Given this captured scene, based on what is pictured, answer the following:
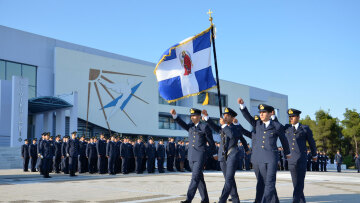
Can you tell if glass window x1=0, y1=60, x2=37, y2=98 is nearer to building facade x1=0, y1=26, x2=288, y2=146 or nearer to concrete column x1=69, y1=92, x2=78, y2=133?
building facade x1=0, y1=26, x2=288, y2=146

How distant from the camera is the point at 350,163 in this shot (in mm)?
43875

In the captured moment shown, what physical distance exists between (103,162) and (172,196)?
9.27m

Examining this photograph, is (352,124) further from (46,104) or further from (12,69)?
(12,69)

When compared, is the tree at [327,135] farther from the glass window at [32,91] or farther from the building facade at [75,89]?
the glass window at [32,91]

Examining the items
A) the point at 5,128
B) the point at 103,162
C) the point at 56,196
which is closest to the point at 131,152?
the point at 103,162

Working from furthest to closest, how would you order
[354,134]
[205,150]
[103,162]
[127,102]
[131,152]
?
[354,134], [127,102], [131,152], [103,162], [205,150]

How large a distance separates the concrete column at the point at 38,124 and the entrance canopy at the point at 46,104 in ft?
4.21

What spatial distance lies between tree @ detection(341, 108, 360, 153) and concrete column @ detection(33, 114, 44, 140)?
41.0m

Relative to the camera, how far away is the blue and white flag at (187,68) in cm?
932

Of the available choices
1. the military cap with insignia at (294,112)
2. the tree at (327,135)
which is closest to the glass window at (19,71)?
the military cap with insignia at (294,112)

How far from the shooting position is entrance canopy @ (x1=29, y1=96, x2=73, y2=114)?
86.0ft

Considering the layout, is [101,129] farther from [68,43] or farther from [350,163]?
[350,163]

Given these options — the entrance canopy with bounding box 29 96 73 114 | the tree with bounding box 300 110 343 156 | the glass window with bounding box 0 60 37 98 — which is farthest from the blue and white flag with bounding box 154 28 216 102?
the tree with bounding box 300 110 343 156

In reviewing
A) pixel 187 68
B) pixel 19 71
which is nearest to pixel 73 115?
pixel 19 71
